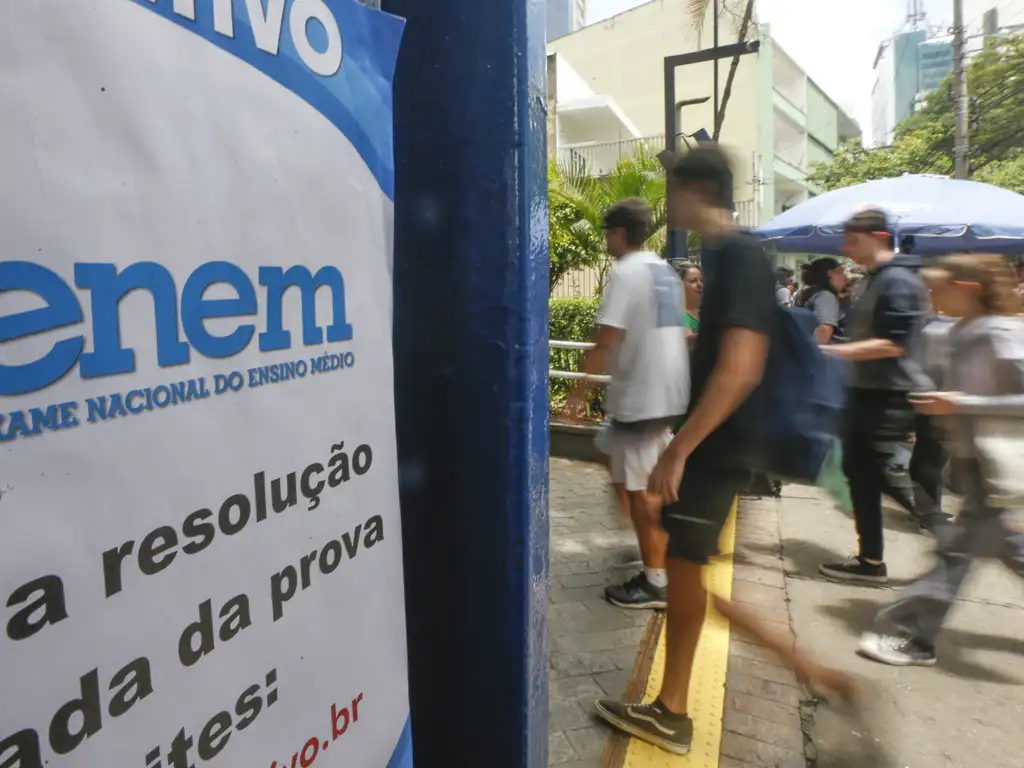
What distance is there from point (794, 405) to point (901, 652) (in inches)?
60.0

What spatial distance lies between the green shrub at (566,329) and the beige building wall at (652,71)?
18580mm

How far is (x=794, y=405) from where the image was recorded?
2422 mm

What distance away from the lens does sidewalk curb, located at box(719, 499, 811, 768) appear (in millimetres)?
2578

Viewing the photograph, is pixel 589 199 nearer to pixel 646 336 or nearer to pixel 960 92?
pixel 646 336

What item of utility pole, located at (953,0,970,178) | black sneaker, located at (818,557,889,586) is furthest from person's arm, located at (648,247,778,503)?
utility pole, located at (953,0,970,178)

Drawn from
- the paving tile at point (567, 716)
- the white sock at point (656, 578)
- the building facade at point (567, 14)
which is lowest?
the paving tile at point (567, 716)

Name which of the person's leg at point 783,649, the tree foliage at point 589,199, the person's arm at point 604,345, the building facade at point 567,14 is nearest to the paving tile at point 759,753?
the person's leg at point 783,649

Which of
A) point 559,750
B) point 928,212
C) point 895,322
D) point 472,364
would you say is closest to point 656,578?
point 559,750

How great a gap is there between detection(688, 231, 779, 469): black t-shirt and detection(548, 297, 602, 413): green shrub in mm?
4647

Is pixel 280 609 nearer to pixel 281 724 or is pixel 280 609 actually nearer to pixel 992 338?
pixel 281 724

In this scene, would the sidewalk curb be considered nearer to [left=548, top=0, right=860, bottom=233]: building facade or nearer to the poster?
the poster

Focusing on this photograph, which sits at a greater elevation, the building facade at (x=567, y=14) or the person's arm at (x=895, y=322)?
the building facade at (x=567, y=14)

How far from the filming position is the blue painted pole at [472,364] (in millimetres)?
1622

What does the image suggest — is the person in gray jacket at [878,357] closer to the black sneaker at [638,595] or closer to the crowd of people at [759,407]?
the crowd of people at [759,407]
